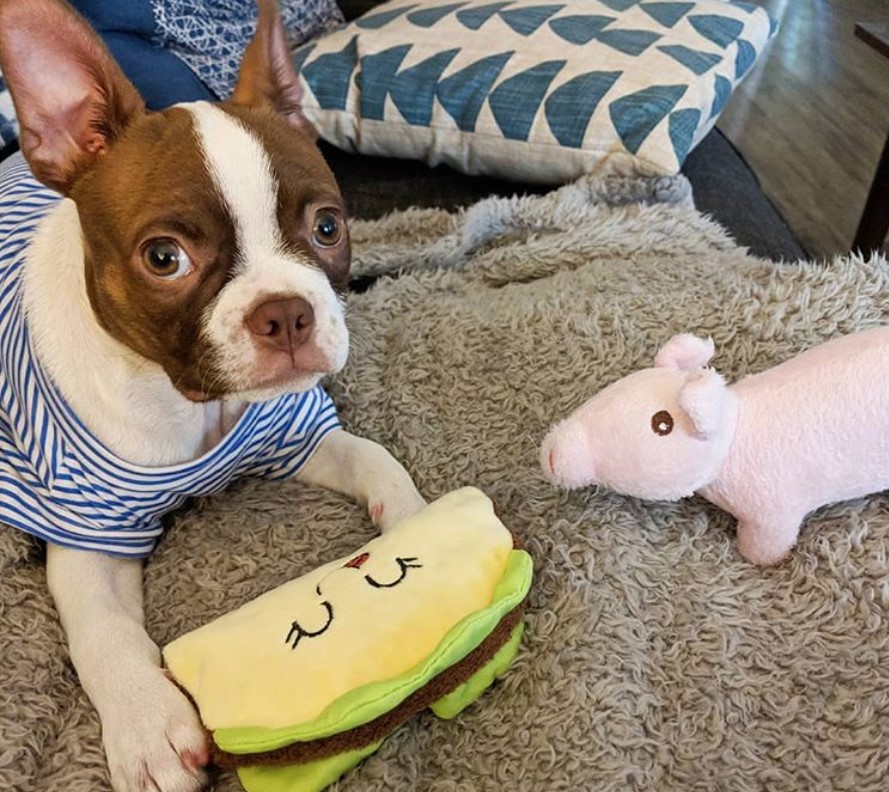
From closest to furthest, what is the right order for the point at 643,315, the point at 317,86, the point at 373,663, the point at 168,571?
the point at 373,663, the point at 168,571, the point at 643,315, the point at 317,86

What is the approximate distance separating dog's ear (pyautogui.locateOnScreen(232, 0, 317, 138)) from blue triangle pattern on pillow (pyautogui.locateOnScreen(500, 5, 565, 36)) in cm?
103

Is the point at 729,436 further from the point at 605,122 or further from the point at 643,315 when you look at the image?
the point at 605,122

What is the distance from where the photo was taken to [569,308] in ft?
5.29

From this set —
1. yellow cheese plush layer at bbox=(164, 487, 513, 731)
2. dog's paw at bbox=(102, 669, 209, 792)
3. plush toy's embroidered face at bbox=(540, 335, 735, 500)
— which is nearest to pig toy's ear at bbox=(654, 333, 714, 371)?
plush toy's embroidered face at bbox=(540, 335, 735, 500)

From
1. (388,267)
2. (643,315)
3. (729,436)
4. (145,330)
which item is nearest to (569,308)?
(643,315)

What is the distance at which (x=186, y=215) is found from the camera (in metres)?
1.03

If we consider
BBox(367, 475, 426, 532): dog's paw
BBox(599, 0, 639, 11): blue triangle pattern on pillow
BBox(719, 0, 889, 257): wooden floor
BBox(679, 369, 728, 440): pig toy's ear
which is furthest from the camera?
BBox(719, 0, 889, 257): wooden floor

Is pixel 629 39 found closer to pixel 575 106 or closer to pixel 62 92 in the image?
pixel 575 106

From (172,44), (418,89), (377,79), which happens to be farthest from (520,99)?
(172,44)

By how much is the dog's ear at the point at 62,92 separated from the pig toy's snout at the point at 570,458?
2.17 feet

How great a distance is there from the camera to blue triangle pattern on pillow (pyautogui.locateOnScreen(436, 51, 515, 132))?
6.84 ft

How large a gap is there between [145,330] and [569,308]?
76cm

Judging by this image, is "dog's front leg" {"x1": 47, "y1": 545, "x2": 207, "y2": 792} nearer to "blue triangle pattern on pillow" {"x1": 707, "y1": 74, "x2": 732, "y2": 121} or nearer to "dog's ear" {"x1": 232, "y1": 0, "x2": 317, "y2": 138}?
"dog's ear" {"x1": 232, "y1": 0, "x2": 317, "y2": 138}

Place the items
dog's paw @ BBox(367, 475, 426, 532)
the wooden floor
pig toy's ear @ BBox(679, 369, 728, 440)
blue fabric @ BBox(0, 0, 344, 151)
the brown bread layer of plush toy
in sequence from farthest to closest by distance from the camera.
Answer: the wooden floor → blue fabric @ BBox(0, 0, 344, 151) → dog's paw @ BBox(367, 475, 426, 532) → pig toy's ear @ BBox(679, 369, 728, 440) → the brown bread layer of plush toy
